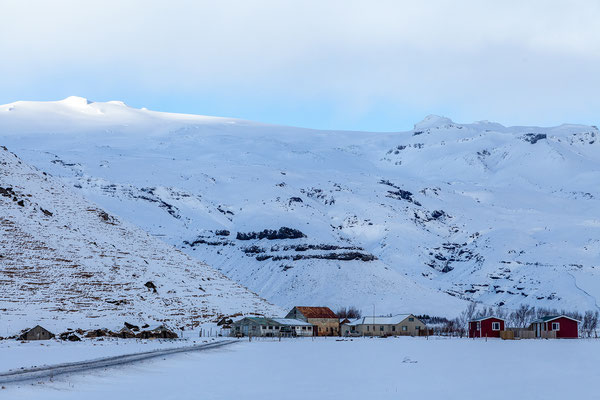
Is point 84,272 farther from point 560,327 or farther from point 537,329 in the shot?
point 560,327

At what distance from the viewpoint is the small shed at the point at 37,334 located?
86.3 m

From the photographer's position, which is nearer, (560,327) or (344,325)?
(560,327)

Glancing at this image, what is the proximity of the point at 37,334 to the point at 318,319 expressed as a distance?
→ 67014mm

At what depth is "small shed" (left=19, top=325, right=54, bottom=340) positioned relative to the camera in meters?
86.3

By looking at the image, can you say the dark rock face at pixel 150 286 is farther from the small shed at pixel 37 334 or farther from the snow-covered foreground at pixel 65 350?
the small shed at pixel 37 334

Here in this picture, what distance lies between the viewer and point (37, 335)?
285ft

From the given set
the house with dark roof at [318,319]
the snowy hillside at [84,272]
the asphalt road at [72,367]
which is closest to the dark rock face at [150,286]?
the snowy hillside at [84,272]

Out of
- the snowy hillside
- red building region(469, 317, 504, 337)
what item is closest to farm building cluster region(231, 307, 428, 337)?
the snowy hillside

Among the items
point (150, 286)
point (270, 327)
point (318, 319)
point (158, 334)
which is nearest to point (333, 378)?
point (158, 334)

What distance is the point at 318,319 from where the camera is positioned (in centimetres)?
14512

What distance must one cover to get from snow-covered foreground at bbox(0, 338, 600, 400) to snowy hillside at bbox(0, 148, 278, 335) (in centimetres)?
3003

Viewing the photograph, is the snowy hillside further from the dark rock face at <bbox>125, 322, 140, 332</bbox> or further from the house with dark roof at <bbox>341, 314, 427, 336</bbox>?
the house with dark roof at <bbox>341, 314, 427, 336</bbox>

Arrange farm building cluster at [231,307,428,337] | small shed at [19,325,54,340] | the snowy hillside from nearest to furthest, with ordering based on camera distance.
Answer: small shed at [19,325,54,340] < the snowy hillside < farm building cluster at [231,307,428,337]

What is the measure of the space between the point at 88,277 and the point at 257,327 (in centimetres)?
2730
